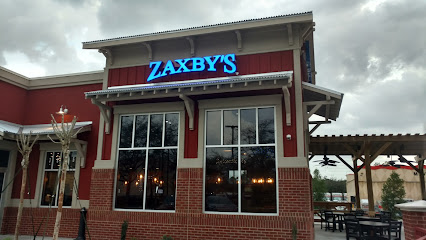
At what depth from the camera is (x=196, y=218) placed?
29.8 ft

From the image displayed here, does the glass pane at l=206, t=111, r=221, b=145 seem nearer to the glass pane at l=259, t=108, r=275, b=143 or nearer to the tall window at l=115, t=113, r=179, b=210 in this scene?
the tall window at l=115, t=113, r=179, b=210

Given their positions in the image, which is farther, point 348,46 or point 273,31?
point 348,46

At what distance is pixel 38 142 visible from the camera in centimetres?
1183

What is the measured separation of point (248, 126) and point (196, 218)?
310cm

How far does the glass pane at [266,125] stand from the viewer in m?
9.19

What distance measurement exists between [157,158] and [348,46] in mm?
20454

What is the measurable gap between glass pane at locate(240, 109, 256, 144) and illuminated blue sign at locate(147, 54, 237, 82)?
4.63 feet

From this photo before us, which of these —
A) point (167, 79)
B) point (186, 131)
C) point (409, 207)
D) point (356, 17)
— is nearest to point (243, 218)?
Answer: point (186, 131)

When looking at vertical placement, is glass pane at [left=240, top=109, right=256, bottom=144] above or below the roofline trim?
below

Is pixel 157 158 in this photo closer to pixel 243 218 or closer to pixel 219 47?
pixel 243 218

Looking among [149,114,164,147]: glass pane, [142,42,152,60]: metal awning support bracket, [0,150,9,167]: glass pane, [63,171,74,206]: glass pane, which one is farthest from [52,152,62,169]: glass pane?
[142,42,152,60]: metal awning support bracket

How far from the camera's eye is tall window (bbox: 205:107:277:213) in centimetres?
886

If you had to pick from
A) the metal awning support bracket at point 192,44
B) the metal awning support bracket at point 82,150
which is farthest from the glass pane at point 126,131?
the metal awning support bracket at point 192,44

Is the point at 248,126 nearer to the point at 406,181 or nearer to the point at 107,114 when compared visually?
the point at 107,114
